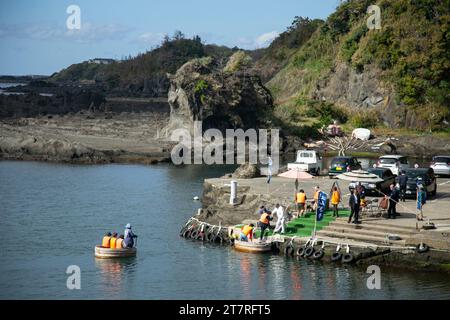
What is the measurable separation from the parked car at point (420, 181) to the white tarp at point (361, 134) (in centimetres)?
4550

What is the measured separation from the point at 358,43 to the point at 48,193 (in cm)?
5514

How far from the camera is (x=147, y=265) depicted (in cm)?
4175

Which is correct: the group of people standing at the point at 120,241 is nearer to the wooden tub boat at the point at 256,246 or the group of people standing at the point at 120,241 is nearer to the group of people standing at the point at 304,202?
the wooden tub boat at the point at 256,246

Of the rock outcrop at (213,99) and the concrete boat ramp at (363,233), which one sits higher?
the rock outcrop at (213,99)

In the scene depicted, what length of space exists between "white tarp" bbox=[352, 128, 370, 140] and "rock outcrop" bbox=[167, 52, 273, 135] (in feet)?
32.0

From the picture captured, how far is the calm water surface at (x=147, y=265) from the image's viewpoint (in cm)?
3719

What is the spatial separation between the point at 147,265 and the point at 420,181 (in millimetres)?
15355

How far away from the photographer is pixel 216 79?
9638 centimetres

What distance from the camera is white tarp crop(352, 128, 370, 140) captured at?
3784 inches

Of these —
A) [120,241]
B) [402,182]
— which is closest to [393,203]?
[402,182]

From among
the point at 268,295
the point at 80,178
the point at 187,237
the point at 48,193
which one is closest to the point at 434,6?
the point at 80,178

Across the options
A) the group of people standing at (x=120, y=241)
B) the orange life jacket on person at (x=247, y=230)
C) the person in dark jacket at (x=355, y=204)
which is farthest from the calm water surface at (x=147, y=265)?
the person in dark jacket at (x=355, y=204)

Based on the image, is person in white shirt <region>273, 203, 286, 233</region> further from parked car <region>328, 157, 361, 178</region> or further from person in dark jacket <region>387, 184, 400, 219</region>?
parked car <region>328, 157, 361, 178</region>
